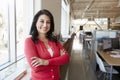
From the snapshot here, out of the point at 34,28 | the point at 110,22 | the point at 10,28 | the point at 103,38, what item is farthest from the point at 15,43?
the point at 110,22

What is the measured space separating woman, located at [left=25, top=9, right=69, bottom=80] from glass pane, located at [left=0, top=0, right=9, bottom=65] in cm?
64

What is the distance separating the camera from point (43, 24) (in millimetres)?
1679

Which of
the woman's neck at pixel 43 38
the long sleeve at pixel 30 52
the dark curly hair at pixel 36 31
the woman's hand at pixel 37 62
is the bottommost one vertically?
the woman's hand at pixel 37 62

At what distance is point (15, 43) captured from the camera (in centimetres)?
242

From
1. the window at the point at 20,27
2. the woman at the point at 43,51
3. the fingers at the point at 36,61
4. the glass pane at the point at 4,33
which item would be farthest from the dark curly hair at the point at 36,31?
the window at the point at 20,27

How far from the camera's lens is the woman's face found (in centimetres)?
168

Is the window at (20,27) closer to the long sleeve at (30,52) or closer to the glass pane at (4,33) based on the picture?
the glass pane at (4,33)

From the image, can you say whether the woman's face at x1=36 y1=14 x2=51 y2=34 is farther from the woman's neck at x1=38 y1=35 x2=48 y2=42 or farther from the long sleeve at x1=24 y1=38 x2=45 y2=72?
the long sleeve at x1=24 y1=38 x2=45 y2=72

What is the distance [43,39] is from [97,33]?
3997mm

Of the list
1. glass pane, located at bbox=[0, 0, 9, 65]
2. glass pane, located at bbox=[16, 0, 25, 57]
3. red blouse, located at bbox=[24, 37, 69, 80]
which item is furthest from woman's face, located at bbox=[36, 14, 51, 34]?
glass pane, located at bbox=[16, 0, 25, 57]

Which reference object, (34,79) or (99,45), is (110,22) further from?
(34,79)

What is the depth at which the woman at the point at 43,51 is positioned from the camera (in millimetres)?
1553

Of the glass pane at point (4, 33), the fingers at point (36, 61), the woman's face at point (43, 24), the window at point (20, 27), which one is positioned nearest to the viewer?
the fingers at point (36, 61)

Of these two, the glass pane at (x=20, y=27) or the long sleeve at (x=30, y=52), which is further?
the glass pane at (x=20, y=27)
